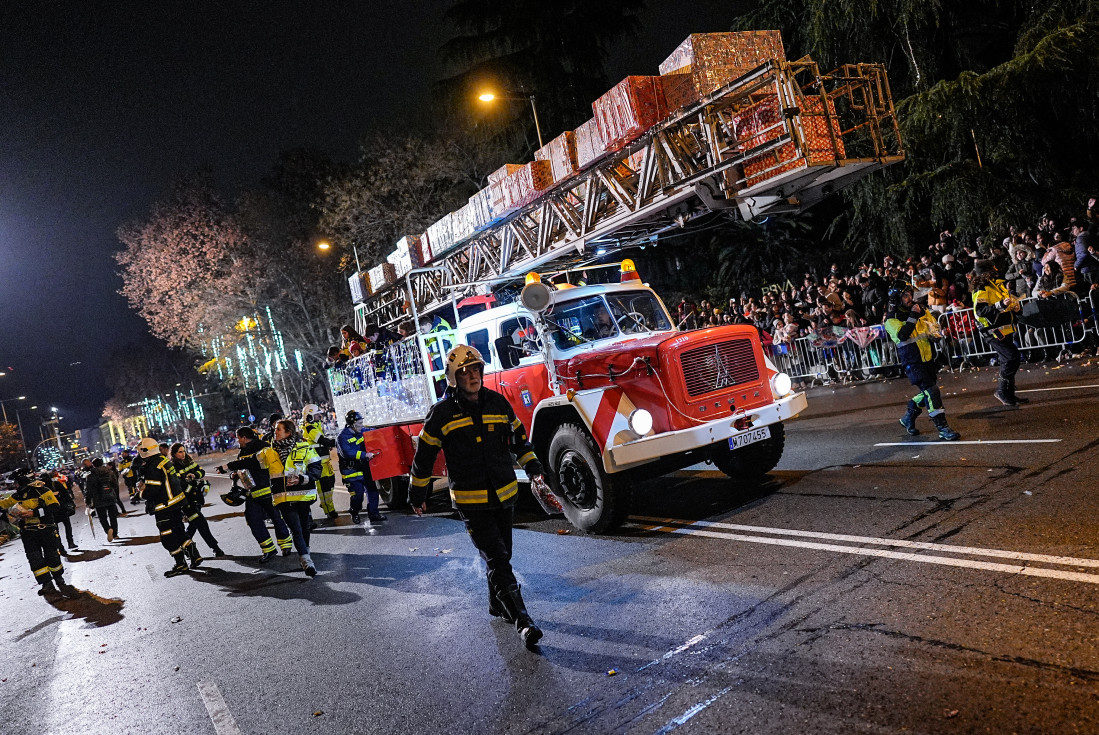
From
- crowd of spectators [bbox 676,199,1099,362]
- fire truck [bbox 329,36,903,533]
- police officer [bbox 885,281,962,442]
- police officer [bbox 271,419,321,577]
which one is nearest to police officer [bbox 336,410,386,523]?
fire truck [bbox 329,36,903,533]

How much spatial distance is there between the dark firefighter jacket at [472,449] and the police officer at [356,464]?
5.32 metres

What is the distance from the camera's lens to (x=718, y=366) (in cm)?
700

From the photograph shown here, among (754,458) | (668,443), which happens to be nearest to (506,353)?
(668,443)

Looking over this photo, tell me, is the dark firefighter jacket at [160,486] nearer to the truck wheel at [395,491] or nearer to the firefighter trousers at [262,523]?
the firefighter trousers at [262,523]

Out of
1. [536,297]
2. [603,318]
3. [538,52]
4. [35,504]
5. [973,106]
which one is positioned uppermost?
[538,52]

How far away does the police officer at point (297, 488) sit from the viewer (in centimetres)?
807

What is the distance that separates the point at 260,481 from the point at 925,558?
7.44 meters

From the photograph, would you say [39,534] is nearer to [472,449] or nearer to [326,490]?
[326,490]

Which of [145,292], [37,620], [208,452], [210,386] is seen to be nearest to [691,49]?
[37,620]

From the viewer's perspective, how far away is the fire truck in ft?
22.1

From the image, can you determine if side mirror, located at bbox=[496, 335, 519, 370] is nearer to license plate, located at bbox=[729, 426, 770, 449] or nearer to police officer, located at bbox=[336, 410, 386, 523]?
license plate, located at bbox=[729, 426, 770, 449]

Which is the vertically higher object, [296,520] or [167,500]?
[167,500]

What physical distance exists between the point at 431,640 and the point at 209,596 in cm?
421

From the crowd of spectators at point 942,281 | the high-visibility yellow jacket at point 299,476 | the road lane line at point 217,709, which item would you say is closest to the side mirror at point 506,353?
the crowd of spectators at point 942,281
